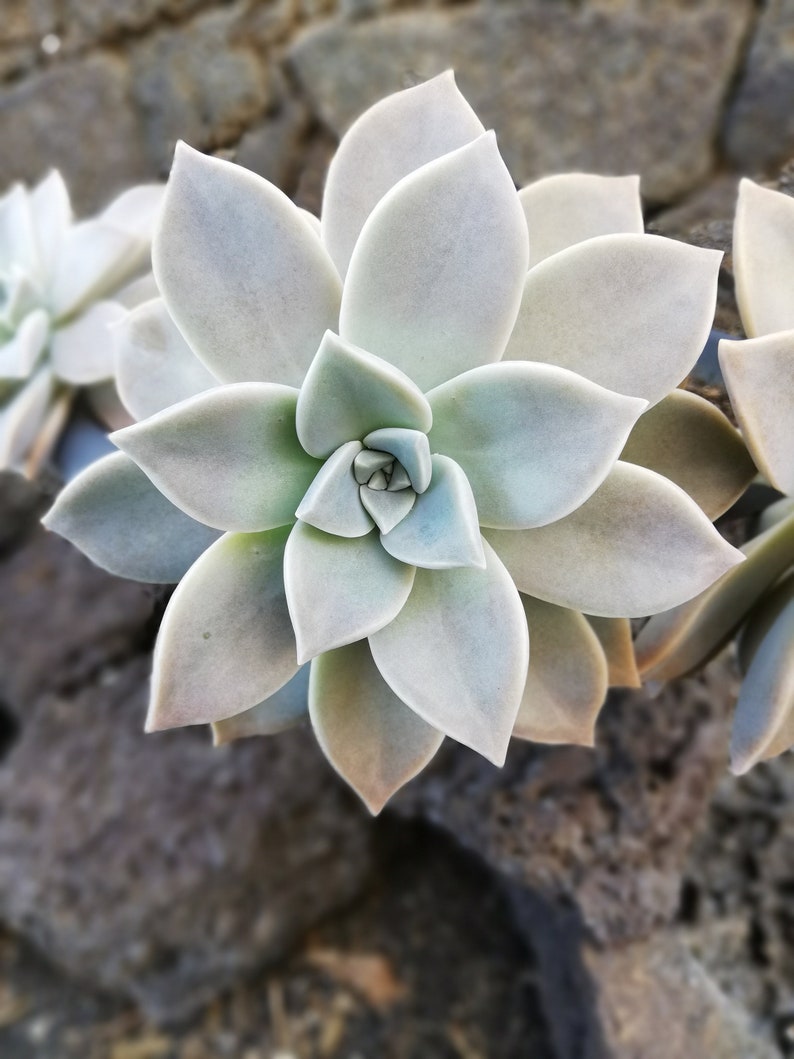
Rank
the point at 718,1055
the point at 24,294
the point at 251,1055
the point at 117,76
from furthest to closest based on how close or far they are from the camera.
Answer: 1. the point at 117,76
2. the point at 251,1055
3. the point at 718,1055
4. the point at 24,294

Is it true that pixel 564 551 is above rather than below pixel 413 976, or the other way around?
above

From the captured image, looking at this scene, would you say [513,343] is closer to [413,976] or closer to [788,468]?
[788,468]

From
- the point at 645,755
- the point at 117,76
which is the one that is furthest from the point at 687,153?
the point at 645,755

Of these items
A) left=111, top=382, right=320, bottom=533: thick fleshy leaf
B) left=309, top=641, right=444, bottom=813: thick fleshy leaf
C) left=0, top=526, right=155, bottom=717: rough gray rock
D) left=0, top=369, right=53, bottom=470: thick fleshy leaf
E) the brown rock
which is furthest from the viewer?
left=0, top=526, right=155, bottom=717: rough gray rock

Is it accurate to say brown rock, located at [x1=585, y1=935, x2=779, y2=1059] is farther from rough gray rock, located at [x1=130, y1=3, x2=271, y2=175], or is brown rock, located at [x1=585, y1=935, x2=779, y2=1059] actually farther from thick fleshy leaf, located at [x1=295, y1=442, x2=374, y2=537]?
rough gray rock, located at [x1=130, y1=3, x2=271, y2=175]

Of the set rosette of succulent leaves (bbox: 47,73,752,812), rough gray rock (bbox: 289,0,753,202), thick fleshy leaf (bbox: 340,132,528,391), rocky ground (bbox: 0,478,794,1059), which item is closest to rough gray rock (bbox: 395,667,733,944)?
rocky ground (bbox: 0,478,794,1059)

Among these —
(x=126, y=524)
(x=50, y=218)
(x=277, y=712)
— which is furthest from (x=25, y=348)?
(x=277, y=712)

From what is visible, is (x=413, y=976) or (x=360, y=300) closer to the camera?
(x=360, y=300)
